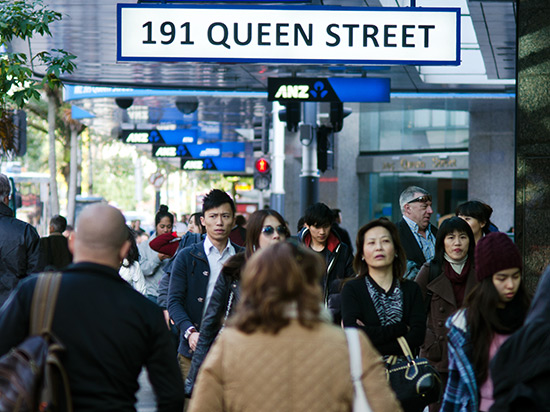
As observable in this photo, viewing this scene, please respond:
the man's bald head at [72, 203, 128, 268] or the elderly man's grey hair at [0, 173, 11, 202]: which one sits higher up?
the elderly man's grey hair at [0, 173, 11, 202]

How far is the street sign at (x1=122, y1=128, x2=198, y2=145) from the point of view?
29.1m

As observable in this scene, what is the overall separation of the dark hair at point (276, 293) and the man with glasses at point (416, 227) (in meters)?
5.09

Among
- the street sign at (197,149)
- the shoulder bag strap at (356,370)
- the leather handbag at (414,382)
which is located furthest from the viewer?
the street sign at (197,149)

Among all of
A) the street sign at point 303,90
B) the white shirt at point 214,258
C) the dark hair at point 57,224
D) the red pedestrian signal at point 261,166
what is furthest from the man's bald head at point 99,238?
the red pedestrian signal at point 261,166

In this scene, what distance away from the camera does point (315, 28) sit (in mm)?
8461

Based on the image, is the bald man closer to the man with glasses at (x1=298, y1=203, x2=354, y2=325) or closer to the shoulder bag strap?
the shoulder bag strap

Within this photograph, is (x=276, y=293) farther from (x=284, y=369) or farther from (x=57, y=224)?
(x=57, y=224)

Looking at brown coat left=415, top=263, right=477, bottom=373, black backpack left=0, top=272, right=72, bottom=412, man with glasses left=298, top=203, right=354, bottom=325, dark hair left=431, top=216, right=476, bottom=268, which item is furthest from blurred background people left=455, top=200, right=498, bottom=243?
black backpack left=0, top=272, right=72, bottom=412

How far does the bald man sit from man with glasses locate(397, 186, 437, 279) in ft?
15.6

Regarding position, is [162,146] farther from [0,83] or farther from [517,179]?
[517,179]

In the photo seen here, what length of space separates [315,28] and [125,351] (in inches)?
209

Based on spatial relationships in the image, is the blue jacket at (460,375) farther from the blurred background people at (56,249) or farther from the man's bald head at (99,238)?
the blurred background people at (56,249)

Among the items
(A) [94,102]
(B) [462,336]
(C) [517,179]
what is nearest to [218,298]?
(B) [462,336]

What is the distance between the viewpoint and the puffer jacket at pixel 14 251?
830 centimetres
